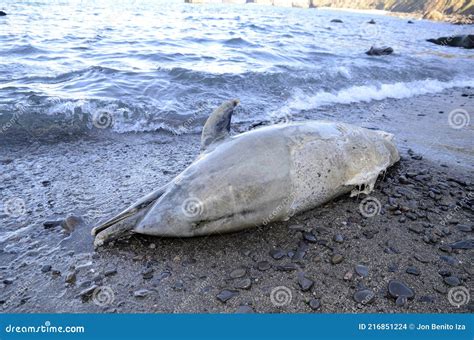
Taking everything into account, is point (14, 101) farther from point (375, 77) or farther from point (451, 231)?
point (375, 77)

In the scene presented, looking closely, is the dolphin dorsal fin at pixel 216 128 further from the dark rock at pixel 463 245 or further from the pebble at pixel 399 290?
the dark rock at pixel 463 245

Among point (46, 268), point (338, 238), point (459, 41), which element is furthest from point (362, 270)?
point (459, 41)

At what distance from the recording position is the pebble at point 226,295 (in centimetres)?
291

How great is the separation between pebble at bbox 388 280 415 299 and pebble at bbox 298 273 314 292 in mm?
637

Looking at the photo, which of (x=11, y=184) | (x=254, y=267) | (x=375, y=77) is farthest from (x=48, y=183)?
(x=375, y=77)

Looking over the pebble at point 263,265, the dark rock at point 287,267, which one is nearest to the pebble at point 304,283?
the dark rock at point 287,267

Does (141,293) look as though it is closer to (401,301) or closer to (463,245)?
(401,301)

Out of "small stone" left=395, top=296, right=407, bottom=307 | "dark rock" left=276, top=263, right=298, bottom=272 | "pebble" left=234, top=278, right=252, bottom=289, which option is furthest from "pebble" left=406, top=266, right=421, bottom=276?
"pebble" left=234, top=278, right=252, bottom=289

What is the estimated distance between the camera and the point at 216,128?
14.3ft

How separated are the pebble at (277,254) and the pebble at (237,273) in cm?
34

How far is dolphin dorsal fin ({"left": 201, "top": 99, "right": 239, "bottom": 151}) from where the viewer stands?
4.24 metres

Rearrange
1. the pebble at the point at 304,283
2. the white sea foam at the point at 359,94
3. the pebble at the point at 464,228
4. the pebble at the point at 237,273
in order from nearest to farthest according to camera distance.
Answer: the pebble at the point at 304,283, the pebble at the point at 237,273, the pebble at the point at 464,228, the white sea foam at the point at 359,94

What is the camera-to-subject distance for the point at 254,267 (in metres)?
3.25

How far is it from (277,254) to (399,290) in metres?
1.06
